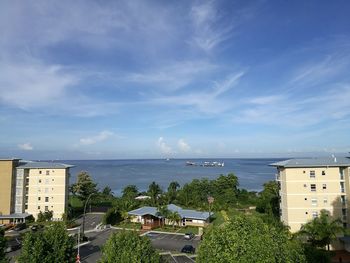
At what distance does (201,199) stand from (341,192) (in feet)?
154

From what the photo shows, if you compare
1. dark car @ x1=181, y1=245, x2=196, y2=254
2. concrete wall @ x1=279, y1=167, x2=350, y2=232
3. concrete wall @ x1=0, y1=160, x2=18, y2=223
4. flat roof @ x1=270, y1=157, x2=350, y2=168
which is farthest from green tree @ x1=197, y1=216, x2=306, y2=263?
concrete wall @ x1=0, y1=160, x2=18, y2=223

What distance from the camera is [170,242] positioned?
53.8 meters

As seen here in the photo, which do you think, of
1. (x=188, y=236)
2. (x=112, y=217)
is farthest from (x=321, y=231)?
(x=112, y=217)

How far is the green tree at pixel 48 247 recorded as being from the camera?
2545 centimetres

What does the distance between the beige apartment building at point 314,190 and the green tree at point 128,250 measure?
38.5 meters

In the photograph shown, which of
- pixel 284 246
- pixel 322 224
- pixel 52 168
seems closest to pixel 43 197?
pixel 52 168

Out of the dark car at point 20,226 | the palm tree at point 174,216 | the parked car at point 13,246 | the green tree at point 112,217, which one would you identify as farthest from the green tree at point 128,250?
the dark car at point 20,226

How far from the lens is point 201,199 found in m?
94.4

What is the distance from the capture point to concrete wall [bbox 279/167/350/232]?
53.2m

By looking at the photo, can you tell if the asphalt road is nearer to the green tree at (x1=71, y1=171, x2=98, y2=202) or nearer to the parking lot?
the parking lot

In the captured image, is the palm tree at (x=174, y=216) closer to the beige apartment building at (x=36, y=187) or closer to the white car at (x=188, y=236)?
the white car at (x=188, y=236)

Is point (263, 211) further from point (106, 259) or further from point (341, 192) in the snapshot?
point (106, 259)

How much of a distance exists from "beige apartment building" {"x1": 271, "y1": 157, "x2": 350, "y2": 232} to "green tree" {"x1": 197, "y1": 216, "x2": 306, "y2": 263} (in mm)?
36554

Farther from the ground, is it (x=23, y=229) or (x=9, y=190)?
(x=9, y=190)
